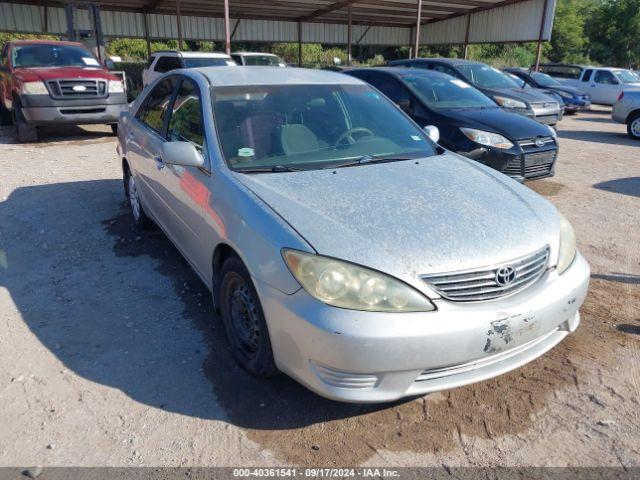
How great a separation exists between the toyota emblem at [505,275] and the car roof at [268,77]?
2143 millimetres

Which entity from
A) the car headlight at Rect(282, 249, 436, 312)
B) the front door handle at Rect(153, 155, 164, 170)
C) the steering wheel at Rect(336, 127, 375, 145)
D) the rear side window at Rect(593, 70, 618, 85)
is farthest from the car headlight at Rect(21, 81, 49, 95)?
the rear side window at Rect(593, 70, 618, 85)

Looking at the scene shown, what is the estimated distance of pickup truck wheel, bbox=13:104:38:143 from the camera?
32.3 ft

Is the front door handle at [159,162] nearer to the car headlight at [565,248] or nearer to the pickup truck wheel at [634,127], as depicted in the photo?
the car headlight at [565,248]

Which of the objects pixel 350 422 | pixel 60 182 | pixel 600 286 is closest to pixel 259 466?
pixel 350 422

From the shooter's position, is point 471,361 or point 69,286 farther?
point 69,286

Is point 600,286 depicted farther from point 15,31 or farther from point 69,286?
point 15,31

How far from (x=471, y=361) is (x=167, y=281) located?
2.63 meters

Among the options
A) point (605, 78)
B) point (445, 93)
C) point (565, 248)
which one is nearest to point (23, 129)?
point (445, 93)

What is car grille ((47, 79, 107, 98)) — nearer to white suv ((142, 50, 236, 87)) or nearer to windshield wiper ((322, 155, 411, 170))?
white suv ((142, 50, 236, 87))

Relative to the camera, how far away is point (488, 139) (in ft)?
21.0

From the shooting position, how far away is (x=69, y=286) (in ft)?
13.4

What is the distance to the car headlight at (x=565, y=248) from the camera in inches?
109

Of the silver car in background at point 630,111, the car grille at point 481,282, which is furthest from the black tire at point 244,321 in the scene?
the silver car in background at point 630,111

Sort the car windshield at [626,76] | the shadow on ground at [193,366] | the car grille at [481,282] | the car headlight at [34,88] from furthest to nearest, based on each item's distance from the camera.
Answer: the car windshield at [626,76] → the car headlight at [34,88] → the shadow on ground at [193,366] → the car grille at [481,282]
